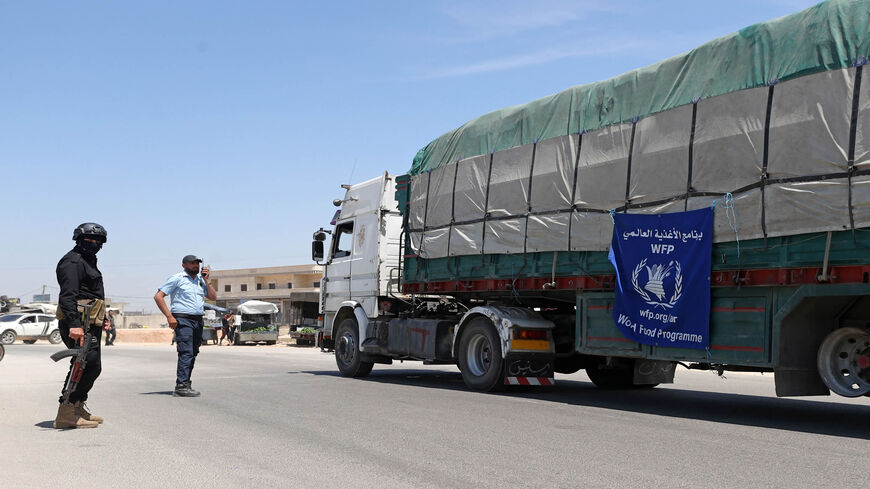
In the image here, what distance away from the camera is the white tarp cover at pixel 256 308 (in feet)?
133

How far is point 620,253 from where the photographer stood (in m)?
10.3

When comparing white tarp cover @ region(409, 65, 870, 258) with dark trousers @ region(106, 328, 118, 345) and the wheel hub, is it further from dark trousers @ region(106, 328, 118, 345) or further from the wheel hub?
dark trousers @ region(106, 328, 118, 345)

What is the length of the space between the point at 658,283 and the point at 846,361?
2266mm

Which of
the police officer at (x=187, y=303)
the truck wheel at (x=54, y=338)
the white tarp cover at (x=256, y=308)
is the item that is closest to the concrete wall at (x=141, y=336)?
the truck wheel at (x=54, y=338)

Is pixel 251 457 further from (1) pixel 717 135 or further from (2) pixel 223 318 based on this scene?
(2) pixel 223 318

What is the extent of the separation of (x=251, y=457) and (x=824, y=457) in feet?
14.6

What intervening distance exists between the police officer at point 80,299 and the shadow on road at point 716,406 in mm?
5833

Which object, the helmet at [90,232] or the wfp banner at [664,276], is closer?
the helmet at [90,232]

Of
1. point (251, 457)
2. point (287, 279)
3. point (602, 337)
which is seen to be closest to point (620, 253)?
point (602, 337)

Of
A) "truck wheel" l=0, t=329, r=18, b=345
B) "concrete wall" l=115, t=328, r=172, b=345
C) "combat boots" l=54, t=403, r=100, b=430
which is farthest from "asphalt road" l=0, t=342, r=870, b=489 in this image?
"concrete wall" l=115, t=328, r=172, b=345

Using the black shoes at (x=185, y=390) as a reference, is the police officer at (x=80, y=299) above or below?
above

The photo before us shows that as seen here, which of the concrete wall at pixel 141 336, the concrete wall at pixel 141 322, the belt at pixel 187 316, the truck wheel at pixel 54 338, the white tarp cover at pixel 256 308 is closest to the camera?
the belt at pixel 187 316

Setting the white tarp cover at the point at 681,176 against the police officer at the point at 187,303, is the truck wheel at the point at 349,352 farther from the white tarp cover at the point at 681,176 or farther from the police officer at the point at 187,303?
the police officer at the point at 187,303

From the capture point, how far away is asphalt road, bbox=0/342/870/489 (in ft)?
18.6
